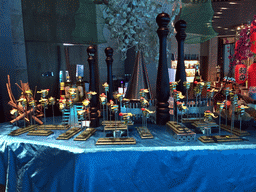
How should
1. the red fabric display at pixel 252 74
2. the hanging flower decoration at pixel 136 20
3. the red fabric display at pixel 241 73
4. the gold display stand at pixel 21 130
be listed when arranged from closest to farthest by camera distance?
the gold display stand at pixel 21 130
the hanging flower decoration at pixel 136 20
the red fabric display at pixel 252 74
the red fabric display at pixel 241 73

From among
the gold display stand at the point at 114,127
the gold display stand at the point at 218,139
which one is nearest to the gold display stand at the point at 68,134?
the gold display stand at the point at 114,127

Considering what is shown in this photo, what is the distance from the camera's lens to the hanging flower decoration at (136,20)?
1161mm

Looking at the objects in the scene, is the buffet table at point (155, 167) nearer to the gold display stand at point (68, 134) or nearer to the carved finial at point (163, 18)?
the gold display stand at point (68, 134)

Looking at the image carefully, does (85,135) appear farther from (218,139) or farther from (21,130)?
(218,139)

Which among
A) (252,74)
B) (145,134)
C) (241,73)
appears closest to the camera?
(145,134)

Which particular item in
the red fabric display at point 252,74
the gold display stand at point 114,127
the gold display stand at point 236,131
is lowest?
the gold display stand at point 236,131

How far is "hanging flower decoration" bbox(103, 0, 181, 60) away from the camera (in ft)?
Answer: 3.81

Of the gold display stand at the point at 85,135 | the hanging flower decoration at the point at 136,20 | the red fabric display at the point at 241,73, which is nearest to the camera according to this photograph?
the gold display stand at the point at 85,135

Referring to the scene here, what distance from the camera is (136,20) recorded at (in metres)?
1.19

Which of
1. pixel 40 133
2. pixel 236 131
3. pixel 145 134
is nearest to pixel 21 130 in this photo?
pixel 40 133

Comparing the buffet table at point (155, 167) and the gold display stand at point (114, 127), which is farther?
the gold display stand at point (114, 127)

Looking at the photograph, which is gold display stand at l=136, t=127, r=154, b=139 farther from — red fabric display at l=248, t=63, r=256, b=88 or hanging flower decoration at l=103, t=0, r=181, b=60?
red fabric display at l=248, t=63, r=256, b=88

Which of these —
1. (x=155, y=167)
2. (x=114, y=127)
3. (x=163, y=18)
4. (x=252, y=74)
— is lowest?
(x=155, y=167)

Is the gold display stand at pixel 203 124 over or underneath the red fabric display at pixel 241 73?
underneath
